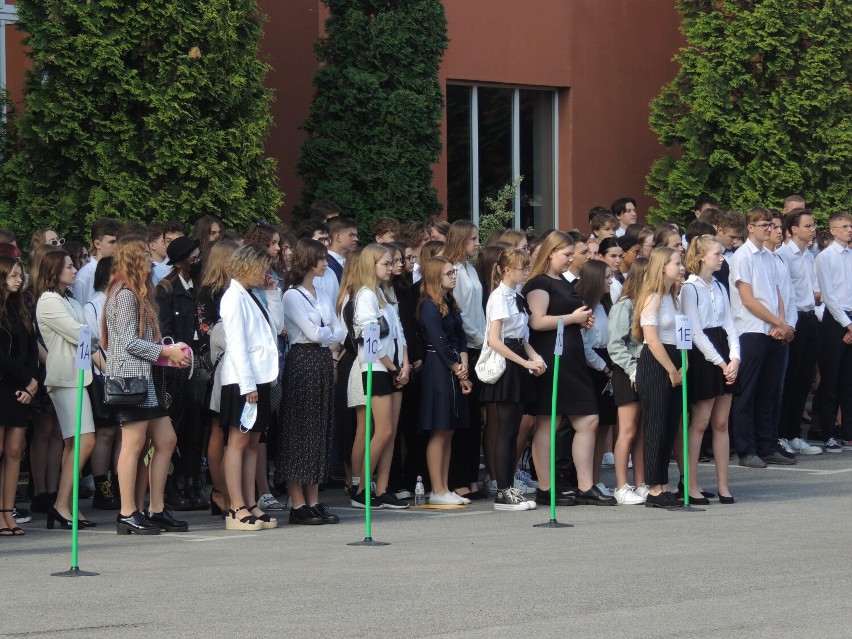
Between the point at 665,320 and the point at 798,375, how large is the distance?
476 centimetres

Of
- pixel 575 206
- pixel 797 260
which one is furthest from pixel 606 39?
pixel 797 260

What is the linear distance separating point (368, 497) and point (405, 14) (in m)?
10.1

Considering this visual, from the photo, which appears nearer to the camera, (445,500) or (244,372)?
(244,372)

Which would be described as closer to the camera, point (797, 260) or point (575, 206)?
point (797, 260)

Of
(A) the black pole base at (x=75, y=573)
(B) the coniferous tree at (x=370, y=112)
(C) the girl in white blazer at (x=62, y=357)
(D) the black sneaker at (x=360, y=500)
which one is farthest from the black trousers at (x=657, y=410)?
(B) the coniferous tree at (x=370, y=112)

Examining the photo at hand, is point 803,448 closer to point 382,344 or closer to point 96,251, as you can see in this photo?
point 382,344

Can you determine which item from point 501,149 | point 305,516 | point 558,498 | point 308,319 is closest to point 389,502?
point 305,516

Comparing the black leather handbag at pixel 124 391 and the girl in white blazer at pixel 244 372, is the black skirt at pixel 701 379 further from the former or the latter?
the black leather handbag at pixel 124 391

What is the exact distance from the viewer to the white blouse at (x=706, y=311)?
1284cm

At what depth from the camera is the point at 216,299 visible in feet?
39.8

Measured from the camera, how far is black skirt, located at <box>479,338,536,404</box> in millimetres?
12680

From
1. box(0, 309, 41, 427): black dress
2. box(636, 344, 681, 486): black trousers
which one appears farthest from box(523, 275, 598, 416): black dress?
box(0, 309, 41, 427): black dress

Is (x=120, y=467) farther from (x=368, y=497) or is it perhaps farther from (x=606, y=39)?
(x=606, y=39)

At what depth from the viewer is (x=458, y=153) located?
2236cm
